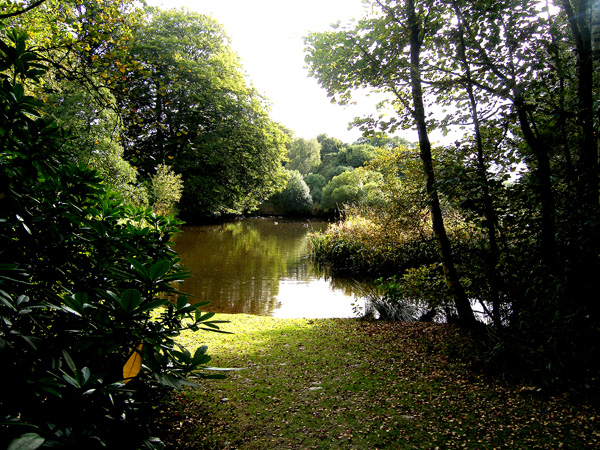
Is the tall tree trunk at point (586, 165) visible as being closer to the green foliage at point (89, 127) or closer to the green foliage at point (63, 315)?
the green foliage at point (63, 315)

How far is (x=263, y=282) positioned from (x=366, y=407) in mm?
7477

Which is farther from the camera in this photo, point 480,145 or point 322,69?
point 322,69

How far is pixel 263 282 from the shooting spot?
33.3 feet

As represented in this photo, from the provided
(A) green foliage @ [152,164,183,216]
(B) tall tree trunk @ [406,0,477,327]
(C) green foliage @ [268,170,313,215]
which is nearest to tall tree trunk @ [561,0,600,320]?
(B) tall tree trunk @ [406,0,477,327]

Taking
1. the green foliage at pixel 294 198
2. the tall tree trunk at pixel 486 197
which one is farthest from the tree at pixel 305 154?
the tall tree trunk at pixel 486 197

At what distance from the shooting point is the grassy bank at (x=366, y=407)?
2.39 metres

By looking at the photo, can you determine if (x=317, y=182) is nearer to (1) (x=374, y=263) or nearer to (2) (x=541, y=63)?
(1) (x=374, y=263)

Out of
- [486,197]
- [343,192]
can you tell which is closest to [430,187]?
[486,197]

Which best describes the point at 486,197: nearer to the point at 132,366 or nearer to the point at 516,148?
the point at 516,148

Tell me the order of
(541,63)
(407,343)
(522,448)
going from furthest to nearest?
(407,343)
(541,63)
(522,448)

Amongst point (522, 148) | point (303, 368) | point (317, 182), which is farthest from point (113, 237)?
point (317, 182)

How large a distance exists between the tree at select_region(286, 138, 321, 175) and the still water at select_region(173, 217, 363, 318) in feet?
104

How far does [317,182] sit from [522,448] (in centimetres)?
3906

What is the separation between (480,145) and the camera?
3.97 metres
